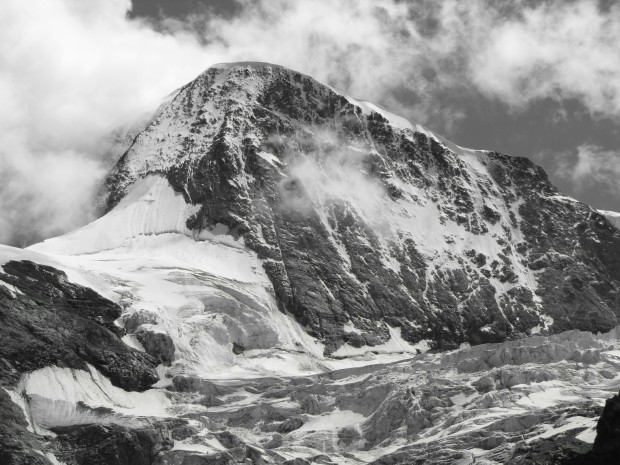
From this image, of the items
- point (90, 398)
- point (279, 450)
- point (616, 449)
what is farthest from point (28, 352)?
point (616, 449)

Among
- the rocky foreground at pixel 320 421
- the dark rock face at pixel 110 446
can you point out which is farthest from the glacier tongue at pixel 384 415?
the dark rock face at pixel 110 446

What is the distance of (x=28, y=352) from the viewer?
19825 cm

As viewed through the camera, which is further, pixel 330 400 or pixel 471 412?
pixel 330 400

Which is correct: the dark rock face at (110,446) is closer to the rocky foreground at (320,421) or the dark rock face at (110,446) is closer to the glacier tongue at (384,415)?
the rocky foreground at (320,421)

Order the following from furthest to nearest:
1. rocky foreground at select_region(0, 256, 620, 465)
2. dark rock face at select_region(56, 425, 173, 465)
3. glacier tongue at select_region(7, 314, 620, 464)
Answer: dark rock face at select_region(56, 425, 173, 465) < rocky foreground at select_region(0, 256, 620, 465) < glacier tongue at select_region(7, 314, 620, 464)

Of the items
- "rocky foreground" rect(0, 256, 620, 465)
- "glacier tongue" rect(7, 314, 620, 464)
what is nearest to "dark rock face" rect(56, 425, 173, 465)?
"rocky foreground" rect(0, 256, 620, 465)

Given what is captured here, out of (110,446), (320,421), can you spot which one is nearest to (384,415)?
(320,421)

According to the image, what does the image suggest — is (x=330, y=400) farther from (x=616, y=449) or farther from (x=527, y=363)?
(x=616, y=449)

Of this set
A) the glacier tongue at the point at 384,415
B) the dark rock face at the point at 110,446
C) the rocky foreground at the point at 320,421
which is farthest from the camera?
the dark rock face at the point at 110,446

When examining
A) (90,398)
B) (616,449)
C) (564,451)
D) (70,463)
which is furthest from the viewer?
(90,398)

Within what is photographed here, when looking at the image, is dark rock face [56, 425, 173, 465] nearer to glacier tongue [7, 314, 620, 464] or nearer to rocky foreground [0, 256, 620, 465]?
rocky foreground [0, 256, 620, 465]

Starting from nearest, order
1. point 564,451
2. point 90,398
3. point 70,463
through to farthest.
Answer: point 564,451
point 70,463
point 90,398

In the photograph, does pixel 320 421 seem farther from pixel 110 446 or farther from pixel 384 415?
pixel 110 446

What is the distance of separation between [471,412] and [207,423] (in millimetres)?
38849
